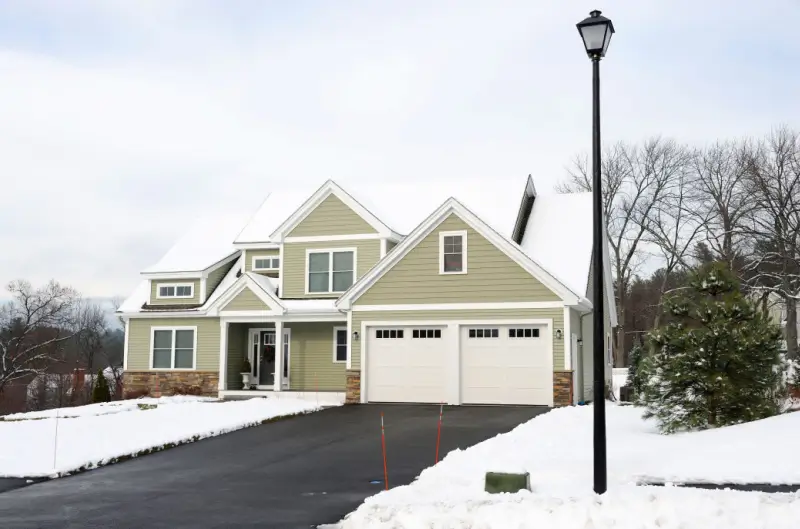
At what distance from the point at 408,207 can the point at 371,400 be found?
317 inches

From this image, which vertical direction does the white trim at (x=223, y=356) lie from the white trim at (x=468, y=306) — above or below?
below

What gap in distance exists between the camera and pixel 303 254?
27.0 m

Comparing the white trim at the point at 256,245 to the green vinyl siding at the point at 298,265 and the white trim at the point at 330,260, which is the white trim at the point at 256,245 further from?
the white trim at the point at 330,260

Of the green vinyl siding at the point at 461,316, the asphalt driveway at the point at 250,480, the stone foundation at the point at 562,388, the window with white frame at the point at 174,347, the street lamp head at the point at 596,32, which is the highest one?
the street lamp head at the point at 596,32

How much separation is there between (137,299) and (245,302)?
6.22 metres

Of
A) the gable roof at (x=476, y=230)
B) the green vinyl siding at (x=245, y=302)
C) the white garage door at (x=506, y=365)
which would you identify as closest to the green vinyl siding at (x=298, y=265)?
the green vinyl siding at (x=245, y=302)

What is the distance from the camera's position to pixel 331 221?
2677 centimetres

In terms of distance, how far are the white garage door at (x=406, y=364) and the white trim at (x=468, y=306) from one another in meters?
0.59

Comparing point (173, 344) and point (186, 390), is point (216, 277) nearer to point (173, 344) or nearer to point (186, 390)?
point (173, 344)

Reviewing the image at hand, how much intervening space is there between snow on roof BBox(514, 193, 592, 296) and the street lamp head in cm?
1224

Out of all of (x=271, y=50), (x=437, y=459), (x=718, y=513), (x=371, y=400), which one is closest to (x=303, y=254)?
(x=371, y=400)

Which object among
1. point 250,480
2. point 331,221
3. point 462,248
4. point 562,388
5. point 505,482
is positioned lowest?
point 250,480

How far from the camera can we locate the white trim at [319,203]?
2616cm

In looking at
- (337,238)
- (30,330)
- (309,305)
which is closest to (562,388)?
(309,305)
